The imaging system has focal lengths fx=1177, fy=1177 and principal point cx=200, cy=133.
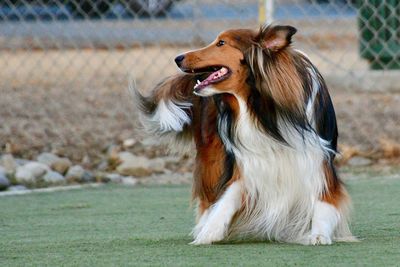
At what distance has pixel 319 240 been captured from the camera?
5430mm

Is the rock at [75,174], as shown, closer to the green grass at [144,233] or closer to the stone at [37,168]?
the stone at [37,168]

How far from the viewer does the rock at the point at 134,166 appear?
8.92 m

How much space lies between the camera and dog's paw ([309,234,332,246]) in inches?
213

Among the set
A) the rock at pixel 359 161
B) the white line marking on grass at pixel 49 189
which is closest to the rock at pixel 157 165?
the white line marking on grass at pixel 49 189

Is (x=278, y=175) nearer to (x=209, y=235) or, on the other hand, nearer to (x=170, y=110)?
(x=209, y=235)

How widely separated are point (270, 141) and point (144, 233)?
88 centimetres

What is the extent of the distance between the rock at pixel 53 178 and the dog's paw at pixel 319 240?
11.5 feet

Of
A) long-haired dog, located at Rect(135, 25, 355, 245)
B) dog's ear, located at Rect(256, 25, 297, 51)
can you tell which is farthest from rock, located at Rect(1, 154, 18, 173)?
dog's ear, located at Rect(256, 25, 297, 51)

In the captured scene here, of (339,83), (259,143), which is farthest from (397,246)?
(339,83)

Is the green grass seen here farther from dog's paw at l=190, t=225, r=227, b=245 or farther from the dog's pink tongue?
the dog's pink tongue

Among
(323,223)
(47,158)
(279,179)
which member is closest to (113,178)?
(47,158)

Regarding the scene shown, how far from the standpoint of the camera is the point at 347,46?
1230cm

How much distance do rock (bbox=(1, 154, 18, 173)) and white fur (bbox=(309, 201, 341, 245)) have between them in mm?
3745

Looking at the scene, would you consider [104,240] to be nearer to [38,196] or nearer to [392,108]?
[38,196]
